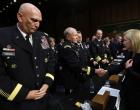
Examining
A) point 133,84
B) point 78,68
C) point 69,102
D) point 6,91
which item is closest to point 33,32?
point 6,91

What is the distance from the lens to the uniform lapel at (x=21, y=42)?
2320 millimetres

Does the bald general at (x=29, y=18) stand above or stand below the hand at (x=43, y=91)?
above

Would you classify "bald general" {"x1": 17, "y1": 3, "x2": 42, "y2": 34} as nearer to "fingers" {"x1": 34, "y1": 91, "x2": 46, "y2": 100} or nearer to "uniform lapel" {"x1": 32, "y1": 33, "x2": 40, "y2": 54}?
"uniform lapel" {"x1": 32, "y1": 33, "x2": 40, "y2": 54}

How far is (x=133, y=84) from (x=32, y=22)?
1.51m

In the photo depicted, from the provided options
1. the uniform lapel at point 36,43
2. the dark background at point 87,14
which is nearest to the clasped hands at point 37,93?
the uniform lapel at point 36,43

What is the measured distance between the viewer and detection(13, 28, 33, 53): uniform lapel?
232 cm

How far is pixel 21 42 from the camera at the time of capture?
7.66ft

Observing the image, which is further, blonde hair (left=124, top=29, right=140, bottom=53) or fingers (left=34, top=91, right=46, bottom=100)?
blonde hair (left=124, top=29, right=140, bottom=53)

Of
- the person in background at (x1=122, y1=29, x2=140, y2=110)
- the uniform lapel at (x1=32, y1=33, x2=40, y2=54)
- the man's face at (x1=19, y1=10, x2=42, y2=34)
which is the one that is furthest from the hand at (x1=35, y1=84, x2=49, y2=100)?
the person in background at (x1=122, y1=29, x2=140, y2=110)

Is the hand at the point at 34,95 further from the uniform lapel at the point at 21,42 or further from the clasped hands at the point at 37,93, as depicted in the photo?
the uniform lapel at the point at 21,42

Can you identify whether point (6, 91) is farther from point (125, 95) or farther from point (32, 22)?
point (125, 95)

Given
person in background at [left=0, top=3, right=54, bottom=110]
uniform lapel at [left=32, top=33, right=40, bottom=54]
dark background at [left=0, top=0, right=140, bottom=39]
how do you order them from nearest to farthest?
person in background at [left=0, top=3, right=54, bottom=110], uniform lapel at [left=32, top=33, right=40, bottom=54], dark background at [left=0, top=0, right=140, bottom=39]

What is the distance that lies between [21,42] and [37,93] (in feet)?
1.59

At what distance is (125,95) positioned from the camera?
327cm
